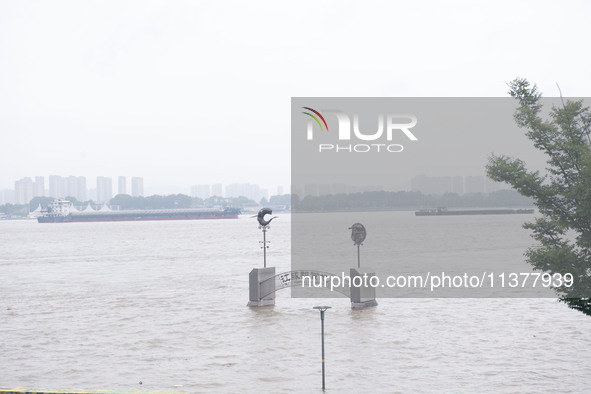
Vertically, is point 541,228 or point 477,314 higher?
point 541,228

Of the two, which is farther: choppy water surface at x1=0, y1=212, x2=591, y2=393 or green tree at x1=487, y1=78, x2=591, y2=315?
green tree at x1=487, y1=78, x2=591, y2=315

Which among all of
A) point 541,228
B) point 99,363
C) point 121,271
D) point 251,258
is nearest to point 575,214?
point 541,228

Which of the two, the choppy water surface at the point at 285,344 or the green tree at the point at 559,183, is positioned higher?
the green tree at the point at 559,183

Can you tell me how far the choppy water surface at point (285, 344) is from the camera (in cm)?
1794

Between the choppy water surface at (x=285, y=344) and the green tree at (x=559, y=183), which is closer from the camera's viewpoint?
the choppy water surface at (x=285, y=344)

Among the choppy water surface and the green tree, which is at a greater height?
the green tree

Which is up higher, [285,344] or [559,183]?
[559,183]

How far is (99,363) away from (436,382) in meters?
10.4

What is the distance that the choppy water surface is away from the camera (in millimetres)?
17938

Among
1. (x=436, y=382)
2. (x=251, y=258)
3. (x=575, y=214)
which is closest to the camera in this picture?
(x=436, y=382)

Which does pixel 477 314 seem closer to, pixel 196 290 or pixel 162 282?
pixel 196 290

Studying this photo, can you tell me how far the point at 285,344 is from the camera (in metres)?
23.0

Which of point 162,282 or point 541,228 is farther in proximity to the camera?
point 162,282

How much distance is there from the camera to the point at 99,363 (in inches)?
816
